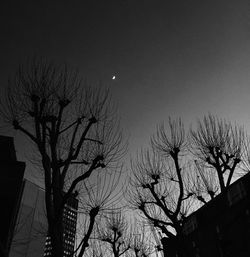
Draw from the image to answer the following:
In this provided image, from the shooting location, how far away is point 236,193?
21125 millimetres

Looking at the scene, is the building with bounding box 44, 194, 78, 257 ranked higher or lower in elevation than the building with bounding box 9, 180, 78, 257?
lower

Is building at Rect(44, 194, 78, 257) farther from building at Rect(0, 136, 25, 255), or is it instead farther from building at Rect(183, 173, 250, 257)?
building at Rect(183, 173, 250, 257)

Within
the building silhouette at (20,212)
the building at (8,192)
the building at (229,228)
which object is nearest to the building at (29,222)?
the building silhouette at (20,212)

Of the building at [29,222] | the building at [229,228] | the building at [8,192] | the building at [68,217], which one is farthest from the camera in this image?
the building at [29,222]

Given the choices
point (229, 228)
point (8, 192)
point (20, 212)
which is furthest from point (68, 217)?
point (20, 212)

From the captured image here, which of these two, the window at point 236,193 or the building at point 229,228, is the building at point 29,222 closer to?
the building at point 229,228

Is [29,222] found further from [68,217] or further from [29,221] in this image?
[68,217]

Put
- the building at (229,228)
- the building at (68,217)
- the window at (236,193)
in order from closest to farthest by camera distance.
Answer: the building at (68,217), the building at (229,228), the window at (236,193)

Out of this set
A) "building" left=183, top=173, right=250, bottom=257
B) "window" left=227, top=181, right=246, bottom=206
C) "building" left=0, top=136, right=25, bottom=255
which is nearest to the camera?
"building" left=0, top=136, right=25, bottom=255

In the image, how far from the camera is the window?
20477 mm

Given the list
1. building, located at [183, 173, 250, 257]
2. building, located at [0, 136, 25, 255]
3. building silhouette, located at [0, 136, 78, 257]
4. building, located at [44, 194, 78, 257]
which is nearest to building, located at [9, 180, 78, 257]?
building silhouette, located at [0, 136, 78, 257]

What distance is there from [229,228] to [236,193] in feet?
9.17

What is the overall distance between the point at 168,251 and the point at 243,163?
787 inches

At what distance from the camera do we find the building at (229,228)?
18.7 metres
